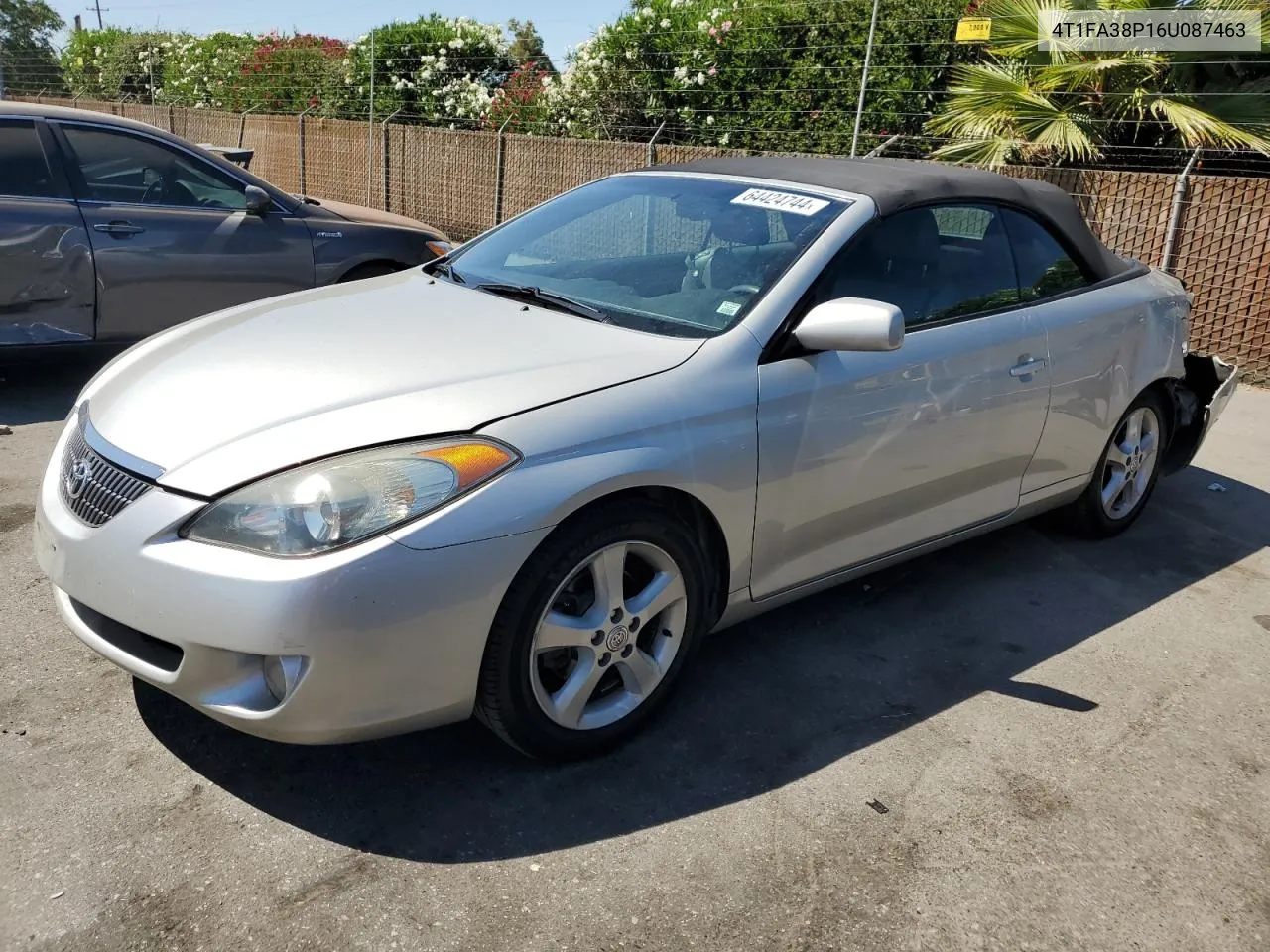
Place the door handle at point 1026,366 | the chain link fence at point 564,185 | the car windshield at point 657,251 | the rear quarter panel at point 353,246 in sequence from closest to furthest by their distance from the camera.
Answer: the car windshield at point 657,251 → the door handle at point 1026,366 → the rear quarter panel at point 353,246 → the chain link fence at point 564,185

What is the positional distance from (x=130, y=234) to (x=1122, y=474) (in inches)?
198

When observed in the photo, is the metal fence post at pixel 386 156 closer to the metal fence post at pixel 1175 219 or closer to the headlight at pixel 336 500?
the metal fence post at pixel 1175 219

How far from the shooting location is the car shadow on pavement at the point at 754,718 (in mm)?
2807

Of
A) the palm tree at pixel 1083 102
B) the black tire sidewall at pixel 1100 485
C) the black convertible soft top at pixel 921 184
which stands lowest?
the black tire sidewall at pixel 1100 485

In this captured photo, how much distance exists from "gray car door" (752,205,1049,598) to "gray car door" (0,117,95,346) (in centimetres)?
424

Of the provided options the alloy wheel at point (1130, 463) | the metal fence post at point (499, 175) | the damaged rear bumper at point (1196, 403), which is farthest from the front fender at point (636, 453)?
the metal fence post at point (499, 175)

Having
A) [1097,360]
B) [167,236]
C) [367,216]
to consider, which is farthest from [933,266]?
[367,216]

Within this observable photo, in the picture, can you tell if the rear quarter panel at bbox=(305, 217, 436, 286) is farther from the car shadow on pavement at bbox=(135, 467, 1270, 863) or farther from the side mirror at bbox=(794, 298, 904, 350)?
the side mirror at bbox=(794, 298, 904, 350)

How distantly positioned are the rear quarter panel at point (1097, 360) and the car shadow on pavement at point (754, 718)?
0.51 meters

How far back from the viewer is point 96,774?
285 cm

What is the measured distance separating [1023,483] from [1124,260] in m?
1.32

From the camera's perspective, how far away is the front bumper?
2.47 metres

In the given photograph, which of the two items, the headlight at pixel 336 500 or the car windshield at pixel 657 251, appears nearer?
the headlight at pixel 336 500

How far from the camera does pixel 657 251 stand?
3.81 metres
